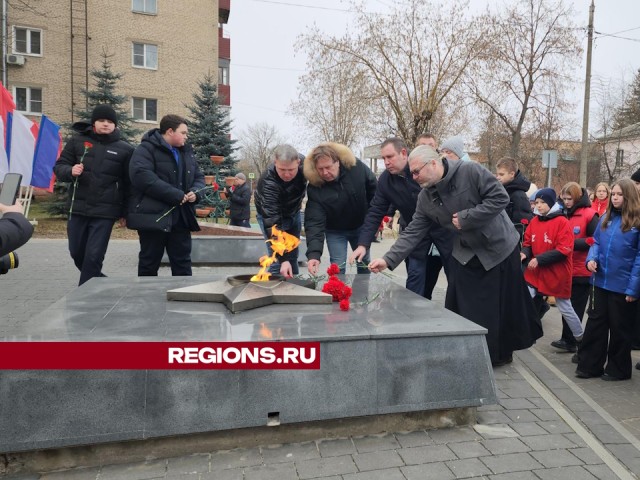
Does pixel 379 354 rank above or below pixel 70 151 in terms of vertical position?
below

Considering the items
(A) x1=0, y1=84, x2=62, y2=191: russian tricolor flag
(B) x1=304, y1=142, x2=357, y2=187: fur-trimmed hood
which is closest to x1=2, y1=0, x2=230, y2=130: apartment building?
(A) x1=0, y1=84, x2=62, y2=191: russian tricolor flag

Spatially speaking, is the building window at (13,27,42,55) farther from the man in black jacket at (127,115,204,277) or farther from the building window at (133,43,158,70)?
the man in black jacket at (127,115,204,277)

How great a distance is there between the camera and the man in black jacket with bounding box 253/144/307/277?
4816mm

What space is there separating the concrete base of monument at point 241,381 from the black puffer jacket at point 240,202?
34.7 feet

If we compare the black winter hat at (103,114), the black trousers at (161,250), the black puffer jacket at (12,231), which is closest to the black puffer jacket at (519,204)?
the black trousers at (161,250)

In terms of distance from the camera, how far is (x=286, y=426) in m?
3.12

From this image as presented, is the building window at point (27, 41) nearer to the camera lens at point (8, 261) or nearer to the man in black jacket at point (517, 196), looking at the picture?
the man in black jacket at point (517, 196)

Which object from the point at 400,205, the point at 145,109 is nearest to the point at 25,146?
the point at 400,205

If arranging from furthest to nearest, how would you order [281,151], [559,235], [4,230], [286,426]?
[559,235], [281,151], [286,426], [4,230]

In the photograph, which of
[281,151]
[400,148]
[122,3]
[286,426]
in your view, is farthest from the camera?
[122,3]

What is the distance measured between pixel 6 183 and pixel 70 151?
353 cm

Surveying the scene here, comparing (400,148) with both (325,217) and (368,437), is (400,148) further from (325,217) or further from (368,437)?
(368,437)

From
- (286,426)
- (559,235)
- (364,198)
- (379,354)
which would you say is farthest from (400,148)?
(286,426)

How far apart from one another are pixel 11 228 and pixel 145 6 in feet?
96.1
